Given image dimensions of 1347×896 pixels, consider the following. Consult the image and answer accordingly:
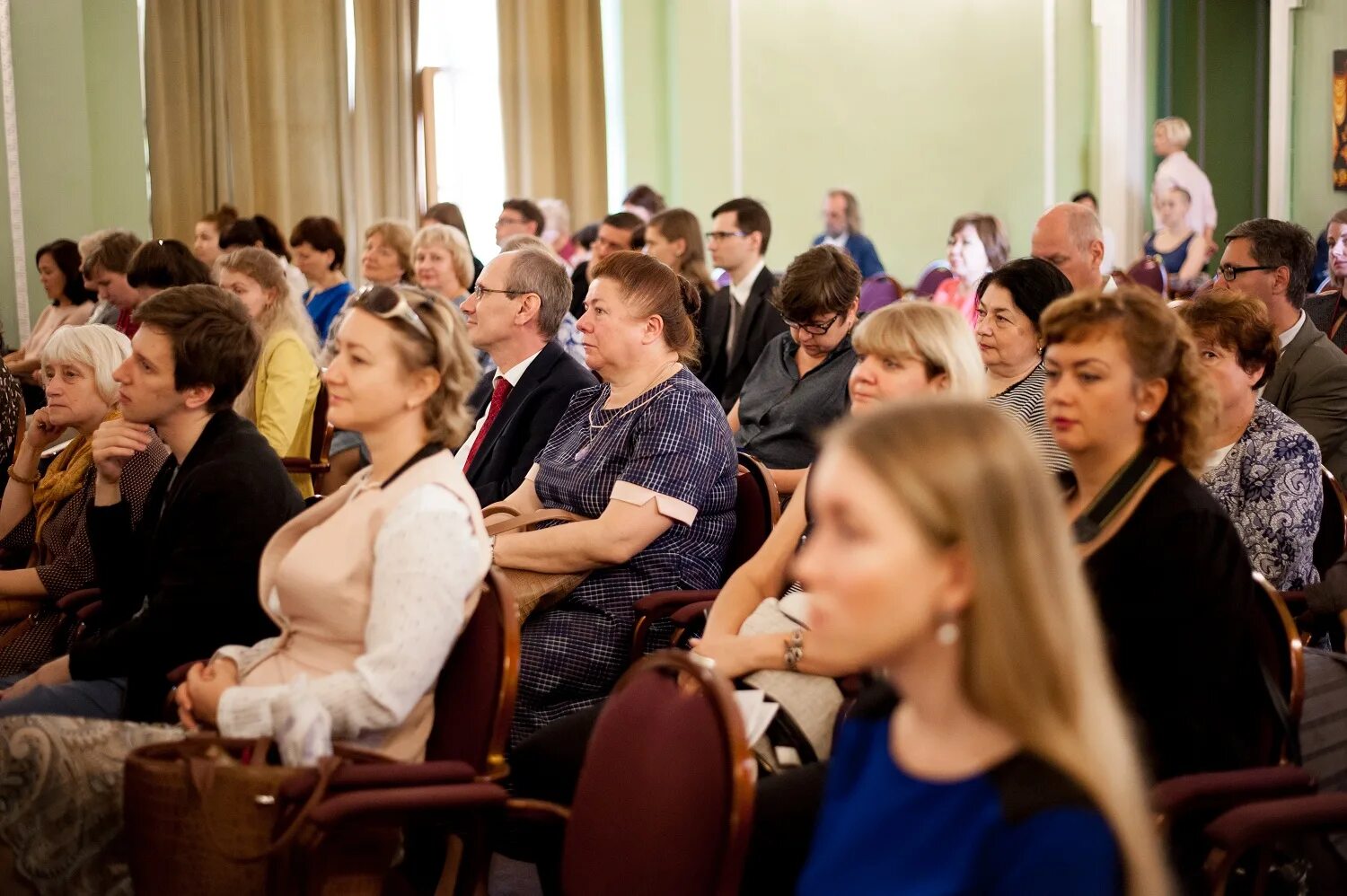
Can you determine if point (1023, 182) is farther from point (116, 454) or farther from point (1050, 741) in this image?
point (1050, 741)

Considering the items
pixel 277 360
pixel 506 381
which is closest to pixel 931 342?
pixel 506 381

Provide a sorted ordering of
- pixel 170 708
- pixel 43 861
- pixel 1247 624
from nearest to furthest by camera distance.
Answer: pixel 1247 624
pixel 43 861
pixel 170 708

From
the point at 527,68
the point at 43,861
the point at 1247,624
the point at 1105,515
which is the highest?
the point at 527,68

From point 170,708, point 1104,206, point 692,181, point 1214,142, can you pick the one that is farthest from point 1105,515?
point 1214,142

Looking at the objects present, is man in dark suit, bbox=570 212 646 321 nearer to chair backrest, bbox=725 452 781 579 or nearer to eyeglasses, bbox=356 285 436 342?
chair backrest, bbox=725 452 781 579

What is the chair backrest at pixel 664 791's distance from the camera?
1.68m

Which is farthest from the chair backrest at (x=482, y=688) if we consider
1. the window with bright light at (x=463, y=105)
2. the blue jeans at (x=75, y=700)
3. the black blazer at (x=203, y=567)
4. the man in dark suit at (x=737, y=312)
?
the window with bright light at (x=463, y=105)

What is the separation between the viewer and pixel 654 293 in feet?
10.6

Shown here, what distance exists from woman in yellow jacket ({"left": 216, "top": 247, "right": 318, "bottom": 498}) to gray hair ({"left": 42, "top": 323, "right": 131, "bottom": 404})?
1102 mm

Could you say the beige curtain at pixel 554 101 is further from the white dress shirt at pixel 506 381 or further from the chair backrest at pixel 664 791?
the chair backrest at pixel 664 791

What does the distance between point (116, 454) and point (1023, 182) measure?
29.8 feet

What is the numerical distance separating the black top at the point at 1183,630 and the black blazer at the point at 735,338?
3467 millimetres

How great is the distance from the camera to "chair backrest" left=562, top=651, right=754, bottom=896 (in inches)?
66.2

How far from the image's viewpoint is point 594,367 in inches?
129
